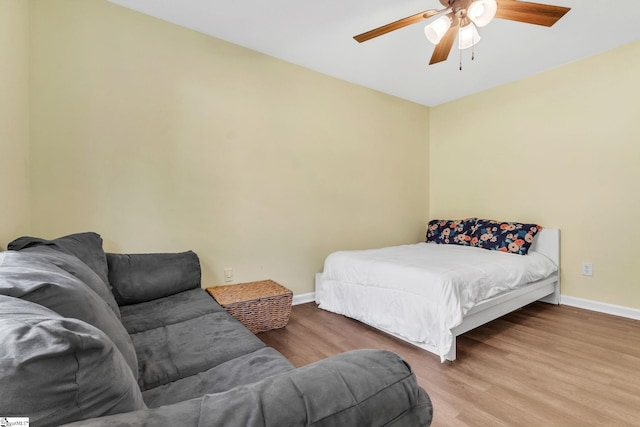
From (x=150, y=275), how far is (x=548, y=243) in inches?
146

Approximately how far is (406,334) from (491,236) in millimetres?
1774

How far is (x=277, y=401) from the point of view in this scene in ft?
1.91

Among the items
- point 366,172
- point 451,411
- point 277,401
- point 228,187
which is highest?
point 366,172

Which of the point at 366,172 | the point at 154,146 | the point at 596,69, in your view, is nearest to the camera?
the point at 154,146

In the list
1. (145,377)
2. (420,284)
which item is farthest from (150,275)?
(420,284)

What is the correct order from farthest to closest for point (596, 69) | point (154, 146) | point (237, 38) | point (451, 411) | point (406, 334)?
point (596, 69) < point (237, 38) < point (154, 146) < point (406, 334) < point (451, 411)

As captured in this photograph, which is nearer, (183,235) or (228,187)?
(183,235)

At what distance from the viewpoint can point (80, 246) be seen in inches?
64.2

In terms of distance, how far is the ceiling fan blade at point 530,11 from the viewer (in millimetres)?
1656

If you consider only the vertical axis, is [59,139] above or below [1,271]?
above

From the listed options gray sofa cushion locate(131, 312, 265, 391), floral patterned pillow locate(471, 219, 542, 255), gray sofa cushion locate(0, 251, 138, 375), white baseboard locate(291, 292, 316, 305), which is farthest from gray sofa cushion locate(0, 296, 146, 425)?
floral patterned pillow locate(471, 219, 542, 255)

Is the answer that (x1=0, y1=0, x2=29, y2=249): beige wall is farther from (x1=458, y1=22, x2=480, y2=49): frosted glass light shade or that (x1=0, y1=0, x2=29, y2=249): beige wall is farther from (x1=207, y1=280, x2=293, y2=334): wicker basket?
(x1=458, y1=22, x2=480, y2=49): frosted glass light shade

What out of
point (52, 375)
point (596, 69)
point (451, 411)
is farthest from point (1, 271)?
point (596, 69)

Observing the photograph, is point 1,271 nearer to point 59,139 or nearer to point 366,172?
point 59,139
